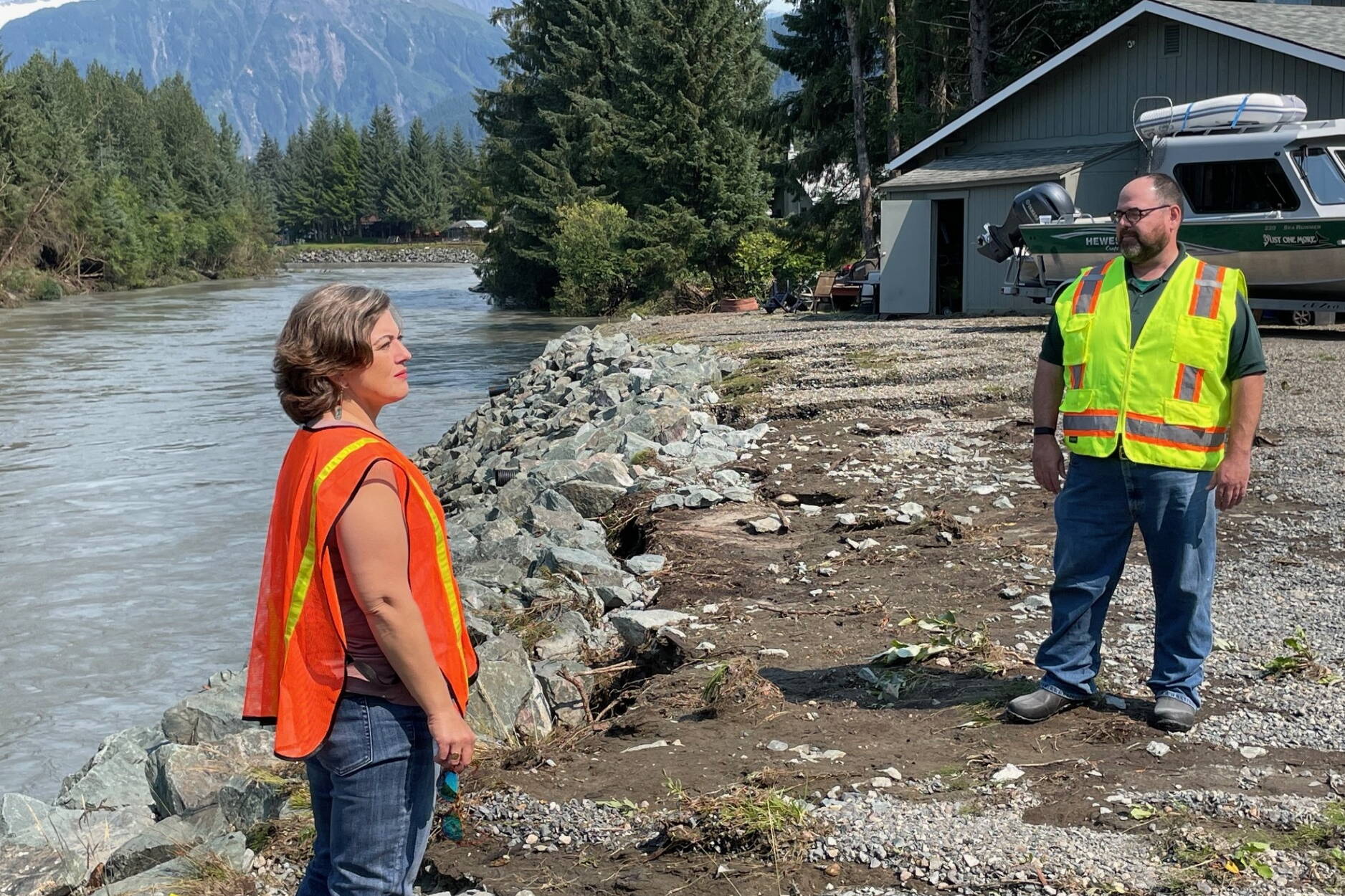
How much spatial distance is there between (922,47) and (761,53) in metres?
12.0

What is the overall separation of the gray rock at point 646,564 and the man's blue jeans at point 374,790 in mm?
5111

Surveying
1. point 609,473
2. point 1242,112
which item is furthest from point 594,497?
point 1242,112

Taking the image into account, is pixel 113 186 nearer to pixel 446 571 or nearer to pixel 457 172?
pixel 457 172

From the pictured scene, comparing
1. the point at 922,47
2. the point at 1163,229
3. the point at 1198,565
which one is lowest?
the point at 1198,565

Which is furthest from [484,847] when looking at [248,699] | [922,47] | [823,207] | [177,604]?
[823,207]

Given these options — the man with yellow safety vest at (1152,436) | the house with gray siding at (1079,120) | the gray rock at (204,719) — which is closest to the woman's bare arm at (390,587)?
the man with yellow safety vest at (1152,436)

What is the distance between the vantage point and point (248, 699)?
321 centimetres

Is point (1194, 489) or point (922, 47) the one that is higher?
point (922, 47)

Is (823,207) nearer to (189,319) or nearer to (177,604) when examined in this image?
(189,319)

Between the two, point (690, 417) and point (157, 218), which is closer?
point (690, 417)

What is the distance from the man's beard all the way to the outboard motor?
46.8 ft

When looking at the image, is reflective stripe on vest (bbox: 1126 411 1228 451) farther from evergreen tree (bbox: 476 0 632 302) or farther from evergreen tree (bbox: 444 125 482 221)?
evergreen tree (bbox: 444 125 482 221)

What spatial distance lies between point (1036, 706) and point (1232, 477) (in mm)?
1094

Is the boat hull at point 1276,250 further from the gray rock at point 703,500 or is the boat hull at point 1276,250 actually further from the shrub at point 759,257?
Result: the shrub at point 759,257
